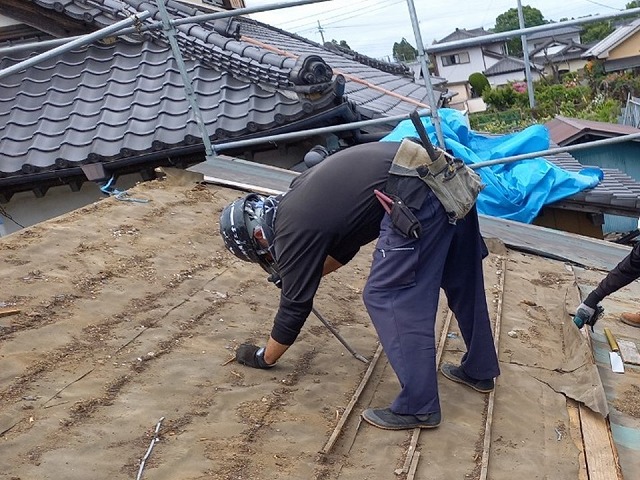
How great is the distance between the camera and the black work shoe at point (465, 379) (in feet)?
9.27

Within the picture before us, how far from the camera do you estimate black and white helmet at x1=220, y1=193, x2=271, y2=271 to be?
2.66 meters

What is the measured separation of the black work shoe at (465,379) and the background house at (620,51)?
3647cm

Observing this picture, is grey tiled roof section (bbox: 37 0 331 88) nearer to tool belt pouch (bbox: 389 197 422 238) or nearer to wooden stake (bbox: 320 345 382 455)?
wooden stake (bbox: 320 345 382 455)

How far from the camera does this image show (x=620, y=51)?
35406 mm

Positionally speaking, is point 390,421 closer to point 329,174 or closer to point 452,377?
point 452,377

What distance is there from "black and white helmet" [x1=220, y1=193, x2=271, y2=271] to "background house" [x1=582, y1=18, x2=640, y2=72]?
3685 centimetres

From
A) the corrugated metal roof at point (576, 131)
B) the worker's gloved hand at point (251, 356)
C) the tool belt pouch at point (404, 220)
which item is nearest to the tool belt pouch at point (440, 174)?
the tool belt pouch at point (404, 220)

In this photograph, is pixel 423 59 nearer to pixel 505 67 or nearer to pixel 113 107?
pixel 113 107

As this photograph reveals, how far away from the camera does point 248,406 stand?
2430 mm

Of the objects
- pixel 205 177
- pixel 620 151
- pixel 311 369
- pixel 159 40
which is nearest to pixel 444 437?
pixel 311 369

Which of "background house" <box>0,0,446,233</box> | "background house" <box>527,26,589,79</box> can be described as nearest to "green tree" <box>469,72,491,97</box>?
"background house" <box>527,26,589,79</box>

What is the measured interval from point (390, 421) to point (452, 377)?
1.88 ft

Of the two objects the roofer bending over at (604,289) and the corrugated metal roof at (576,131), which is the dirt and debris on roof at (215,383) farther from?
the corrugated metal roof at (576,131)

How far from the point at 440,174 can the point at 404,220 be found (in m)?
0.25
